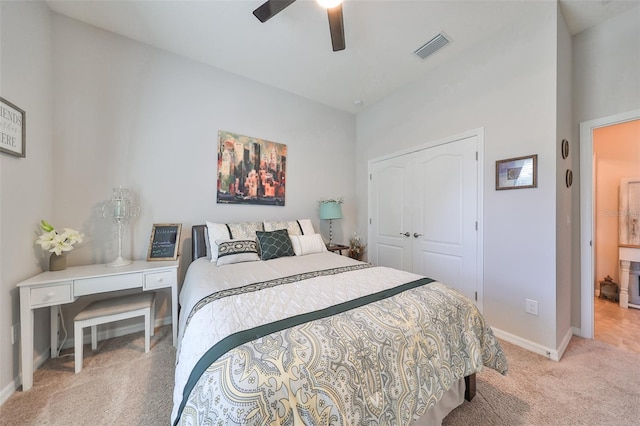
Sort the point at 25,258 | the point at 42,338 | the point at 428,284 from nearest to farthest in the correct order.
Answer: the point at 428,284 → the point at 25,258 → the point at 42,338

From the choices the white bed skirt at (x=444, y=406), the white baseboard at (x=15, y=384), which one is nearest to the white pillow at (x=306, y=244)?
the white bed skirt at (x=444, y=406)

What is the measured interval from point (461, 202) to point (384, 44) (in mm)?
1914

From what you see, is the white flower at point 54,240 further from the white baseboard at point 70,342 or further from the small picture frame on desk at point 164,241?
the white baseboard at point 70,342

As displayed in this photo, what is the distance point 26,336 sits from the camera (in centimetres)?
156

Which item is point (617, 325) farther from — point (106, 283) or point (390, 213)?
point (106, 283)

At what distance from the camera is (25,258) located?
5.62 feet

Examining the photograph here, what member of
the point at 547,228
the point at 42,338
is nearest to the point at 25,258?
the point at 42,338

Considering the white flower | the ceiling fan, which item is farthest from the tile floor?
the white flower

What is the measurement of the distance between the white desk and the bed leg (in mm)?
2310

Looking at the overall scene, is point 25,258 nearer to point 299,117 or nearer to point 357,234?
point 299,117

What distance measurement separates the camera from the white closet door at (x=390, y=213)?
3.27 metres

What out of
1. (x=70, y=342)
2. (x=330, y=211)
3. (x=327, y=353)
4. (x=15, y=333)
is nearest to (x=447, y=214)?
(x=330, y=211)

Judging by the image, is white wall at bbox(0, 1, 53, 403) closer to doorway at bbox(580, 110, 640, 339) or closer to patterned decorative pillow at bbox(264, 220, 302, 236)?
patterned decorative pillow at bbox(264, 220, 302, 236)

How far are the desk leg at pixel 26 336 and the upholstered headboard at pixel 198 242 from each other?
1143 mm
